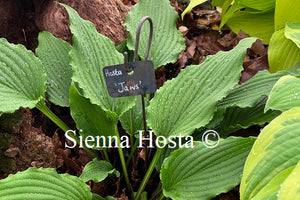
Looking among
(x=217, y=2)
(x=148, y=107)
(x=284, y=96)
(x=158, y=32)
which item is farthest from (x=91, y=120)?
(x=217, y=2)

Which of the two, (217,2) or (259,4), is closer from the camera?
(259,4)

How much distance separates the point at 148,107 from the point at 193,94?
0.21 metres

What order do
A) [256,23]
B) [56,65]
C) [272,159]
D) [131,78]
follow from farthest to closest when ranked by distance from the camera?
[256,23] → [56,65] → [131,78] → [272,159]

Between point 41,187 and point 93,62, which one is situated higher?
point 93,62

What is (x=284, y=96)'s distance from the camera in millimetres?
1188

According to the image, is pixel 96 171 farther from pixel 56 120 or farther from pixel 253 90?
pixel 253 90

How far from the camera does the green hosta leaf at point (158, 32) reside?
1.86 meters

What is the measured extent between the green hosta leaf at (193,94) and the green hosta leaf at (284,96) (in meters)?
0.26

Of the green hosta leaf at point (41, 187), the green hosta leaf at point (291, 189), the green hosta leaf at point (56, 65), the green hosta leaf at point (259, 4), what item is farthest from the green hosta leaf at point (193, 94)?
the green hosta leaf at point (259, 4)

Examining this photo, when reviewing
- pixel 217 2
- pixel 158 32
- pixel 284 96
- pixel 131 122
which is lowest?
pixel 131 122

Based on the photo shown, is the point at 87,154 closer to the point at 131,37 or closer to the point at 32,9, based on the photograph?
the point at 131,37

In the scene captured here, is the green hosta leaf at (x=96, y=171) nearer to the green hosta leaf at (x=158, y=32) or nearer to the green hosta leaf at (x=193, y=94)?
the green hosta leaf at (x=193, y=94)

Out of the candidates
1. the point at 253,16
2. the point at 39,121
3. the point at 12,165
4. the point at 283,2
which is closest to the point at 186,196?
the point at 12,165

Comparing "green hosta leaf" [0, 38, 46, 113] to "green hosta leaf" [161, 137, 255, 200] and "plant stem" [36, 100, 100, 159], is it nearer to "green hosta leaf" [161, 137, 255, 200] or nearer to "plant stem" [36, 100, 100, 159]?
"plant stem" [36, 100, 100, 159]
